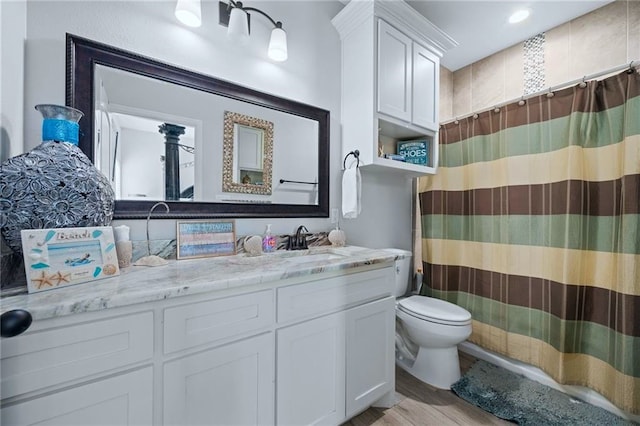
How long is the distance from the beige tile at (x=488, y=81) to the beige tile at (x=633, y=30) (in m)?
0.73

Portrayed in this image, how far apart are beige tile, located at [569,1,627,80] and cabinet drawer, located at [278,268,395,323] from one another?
2.12 metres

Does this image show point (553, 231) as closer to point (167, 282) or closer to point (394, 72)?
point (394, 72)

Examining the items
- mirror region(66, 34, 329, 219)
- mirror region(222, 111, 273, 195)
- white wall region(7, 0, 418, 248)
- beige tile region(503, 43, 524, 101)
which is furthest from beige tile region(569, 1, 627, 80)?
mirror region(222, 111, 273, 195)

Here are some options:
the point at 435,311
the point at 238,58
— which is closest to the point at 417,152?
the point at 435,311

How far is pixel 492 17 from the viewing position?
195cm

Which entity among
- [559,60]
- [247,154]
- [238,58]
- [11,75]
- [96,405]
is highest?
[559,60]

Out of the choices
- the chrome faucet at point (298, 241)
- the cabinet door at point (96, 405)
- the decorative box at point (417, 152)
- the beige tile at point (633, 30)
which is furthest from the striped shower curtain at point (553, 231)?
the cabinet door at point (96, 405)

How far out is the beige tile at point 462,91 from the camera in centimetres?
256

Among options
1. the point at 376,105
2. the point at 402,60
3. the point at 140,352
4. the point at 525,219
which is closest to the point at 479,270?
the point at 525,219

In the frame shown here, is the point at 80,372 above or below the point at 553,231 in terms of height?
below

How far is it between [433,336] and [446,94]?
2307 mm

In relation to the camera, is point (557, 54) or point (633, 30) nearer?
point (633, 30)

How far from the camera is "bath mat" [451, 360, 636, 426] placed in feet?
4.61

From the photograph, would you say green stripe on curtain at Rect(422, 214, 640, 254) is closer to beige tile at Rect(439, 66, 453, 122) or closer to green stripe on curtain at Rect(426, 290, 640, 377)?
green stripe on curtain at Rect(426, 290, 640, 377)
